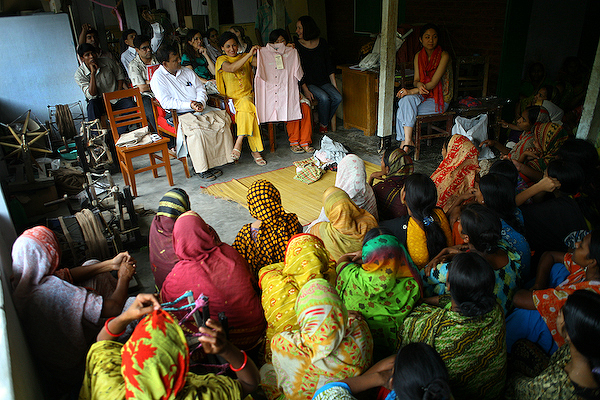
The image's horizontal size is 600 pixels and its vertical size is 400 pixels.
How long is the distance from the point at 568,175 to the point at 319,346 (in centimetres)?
221

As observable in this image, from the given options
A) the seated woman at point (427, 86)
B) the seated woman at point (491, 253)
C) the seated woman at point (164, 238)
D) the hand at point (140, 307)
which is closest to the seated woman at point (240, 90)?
the seated woman at point (427, 86)

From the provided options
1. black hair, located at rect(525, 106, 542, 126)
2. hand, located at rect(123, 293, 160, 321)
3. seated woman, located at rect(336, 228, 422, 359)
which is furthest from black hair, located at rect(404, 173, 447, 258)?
black hair, located at rect(525, 106, 542, 126)

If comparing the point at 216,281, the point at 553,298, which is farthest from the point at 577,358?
the point at 216,281

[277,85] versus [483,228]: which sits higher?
[277,85]

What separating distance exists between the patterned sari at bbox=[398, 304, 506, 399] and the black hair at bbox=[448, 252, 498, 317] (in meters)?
0.04

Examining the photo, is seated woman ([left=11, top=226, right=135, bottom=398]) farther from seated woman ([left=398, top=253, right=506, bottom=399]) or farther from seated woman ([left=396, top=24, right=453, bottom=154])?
seated woman ([left=396, top=24, right=453, bottom=154])

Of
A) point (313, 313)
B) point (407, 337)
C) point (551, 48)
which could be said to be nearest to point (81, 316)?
point (313, 313)

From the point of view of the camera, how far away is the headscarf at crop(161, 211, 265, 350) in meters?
2.17

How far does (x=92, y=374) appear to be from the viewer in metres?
1.53

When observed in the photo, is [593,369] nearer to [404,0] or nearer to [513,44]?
[513,44]

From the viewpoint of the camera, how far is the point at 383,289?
6.23 ft

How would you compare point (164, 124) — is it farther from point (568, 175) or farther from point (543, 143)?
point (568, 175)

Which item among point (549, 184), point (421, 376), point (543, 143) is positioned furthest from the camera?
point (543, 143)

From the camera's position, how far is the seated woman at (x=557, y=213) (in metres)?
2.64
